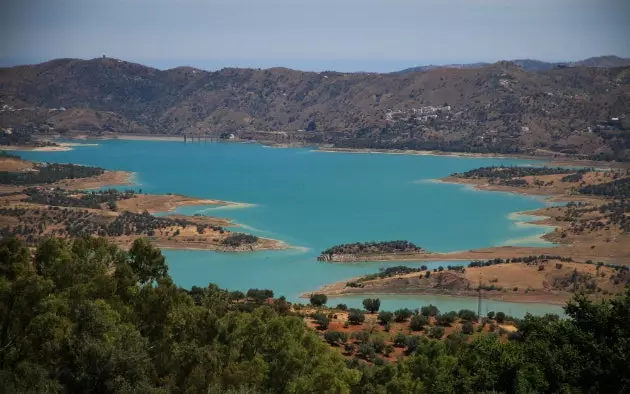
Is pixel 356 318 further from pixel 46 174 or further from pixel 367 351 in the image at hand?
pixel 46 174

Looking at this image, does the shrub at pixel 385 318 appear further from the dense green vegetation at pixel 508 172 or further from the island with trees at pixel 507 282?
the dense green vegetation at pixel 508 172

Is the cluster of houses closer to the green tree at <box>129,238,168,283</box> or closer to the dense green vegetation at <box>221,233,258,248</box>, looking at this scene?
the dense green vegetation at <box>221,233,258,248</box>

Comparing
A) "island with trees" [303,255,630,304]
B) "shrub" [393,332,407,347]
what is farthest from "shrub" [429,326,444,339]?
"island with trees" [303,255,630,304]

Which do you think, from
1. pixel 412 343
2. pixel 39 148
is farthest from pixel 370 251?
pixel 39 148

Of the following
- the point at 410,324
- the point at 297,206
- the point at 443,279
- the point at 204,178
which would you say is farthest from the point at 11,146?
the point at 410,324

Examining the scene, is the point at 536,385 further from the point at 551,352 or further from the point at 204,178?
the point at 204,178

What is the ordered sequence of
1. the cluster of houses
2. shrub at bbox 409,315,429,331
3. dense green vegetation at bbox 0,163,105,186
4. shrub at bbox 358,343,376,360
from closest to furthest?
shrub at bbox 358,343,376,360 → shrub at bbox 409,315,429,331 → dense green vegetation at bbox 0,163,105,186 → the cluster of houses
